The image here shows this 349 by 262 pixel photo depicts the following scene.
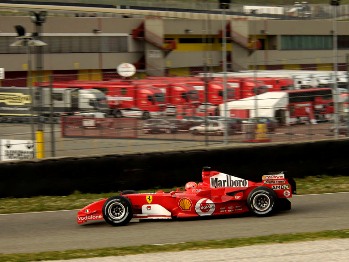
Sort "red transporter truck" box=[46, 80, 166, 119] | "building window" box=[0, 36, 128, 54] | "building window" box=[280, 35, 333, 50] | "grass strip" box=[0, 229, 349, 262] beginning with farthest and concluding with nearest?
1. "building window" box=[280, 35, 333, 50]
2. "building window" box=[0, 36, 128, 54]
3. "red transporter truck" box=[46, 80, 166, 119]
4. "grass strip" box=[0, 229, 349, 262]

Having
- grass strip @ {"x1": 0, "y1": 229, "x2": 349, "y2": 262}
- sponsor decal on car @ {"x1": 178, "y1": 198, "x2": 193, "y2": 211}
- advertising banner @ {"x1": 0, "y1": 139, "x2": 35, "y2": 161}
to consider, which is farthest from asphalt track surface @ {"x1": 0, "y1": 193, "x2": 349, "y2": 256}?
advertising banner @ {"x1": 0, "y1": 139, "x2": 35, "y2": 161}

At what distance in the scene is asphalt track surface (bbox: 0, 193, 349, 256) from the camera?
863cm

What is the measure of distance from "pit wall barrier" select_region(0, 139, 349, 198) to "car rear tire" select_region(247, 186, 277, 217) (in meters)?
3.00

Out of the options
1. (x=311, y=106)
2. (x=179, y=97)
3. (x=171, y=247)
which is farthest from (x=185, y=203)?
(x=311, y=106)

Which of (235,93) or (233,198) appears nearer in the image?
(233,198)

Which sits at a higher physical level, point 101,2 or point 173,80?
point 101,2

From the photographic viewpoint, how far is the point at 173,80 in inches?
658

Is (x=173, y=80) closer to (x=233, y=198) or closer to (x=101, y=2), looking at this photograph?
(x=233, y=198)

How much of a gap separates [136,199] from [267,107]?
228 inches

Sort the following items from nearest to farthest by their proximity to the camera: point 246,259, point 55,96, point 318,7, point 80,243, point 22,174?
point 246,259 → point 80,243 → point 22,174 → point 55,96 → point 318,7

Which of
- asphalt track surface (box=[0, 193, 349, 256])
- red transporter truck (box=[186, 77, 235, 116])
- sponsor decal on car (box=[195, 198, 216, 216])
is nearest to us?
asphalt track surface (box=[0, 193, 349, 256])

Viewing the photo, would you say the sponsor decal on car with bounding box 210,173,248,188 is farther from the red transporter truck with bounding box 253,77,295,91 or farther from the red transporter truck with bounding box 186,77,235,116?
the red transporter truck with bounding box 253,77,295,91

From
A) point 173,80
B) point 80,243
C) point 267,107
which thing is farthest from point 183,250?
point 173,80

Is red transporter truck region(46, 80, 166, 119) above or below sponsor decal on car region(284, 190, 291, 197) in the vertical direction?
above
